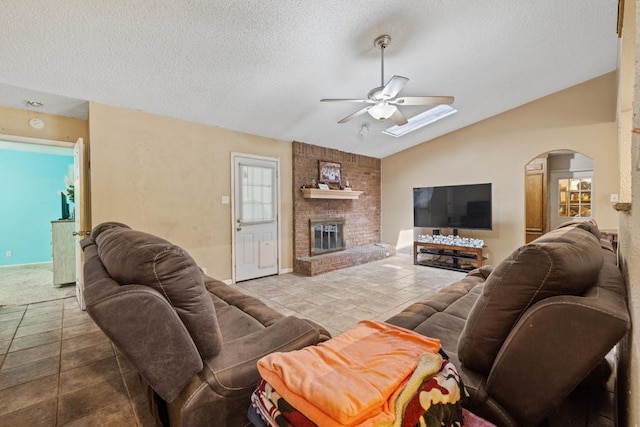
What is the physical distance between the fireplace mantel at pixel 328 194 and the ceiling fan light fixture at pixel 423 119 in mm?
1361

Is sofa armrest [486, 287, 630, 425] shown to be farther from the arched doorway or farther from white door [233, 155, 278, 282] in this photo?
the arched doorway

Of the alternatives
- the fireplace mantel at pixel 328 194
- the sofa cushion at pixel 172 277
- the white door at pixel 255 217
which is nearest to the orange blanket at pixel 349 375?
the sofa cushion at pixel 172 277

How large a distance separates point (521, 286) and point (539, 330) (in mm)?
142

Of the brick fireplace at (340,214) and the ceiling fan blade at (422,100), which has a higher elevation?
the ceiling fan blade at (422,100)

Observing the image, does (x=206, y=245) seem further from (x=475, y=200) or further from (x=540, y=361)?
(x=475, y=200)

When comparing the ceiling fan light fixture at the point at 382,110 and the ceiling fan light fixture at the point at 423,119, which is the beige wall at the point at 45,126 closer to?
the ceiling fan light fixture at the point at 382,110

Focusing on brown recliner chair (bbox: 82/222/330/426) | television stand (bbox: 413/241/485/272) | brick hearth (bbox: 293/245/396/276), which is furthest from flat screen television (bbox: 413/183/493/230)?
brown recliner chair (bbox: 82/222/330/426)

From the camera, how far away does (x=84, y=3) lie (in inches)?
77.7

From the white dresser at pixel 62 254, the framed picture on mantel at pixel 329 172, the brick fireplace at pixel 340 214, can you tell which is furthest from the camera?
the framed picture on mantel at pixel 329 172

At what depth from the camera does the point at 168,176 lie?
365cm

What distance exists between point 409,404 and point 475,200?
4833 mm

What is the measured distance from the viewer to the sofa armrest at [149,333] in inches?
35.3

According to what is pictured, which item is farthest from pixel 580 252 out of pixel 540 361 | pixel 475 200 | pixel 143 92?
pixel 475 200

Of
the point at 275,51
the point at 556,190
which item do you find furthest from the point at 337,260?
the point at 556,190
